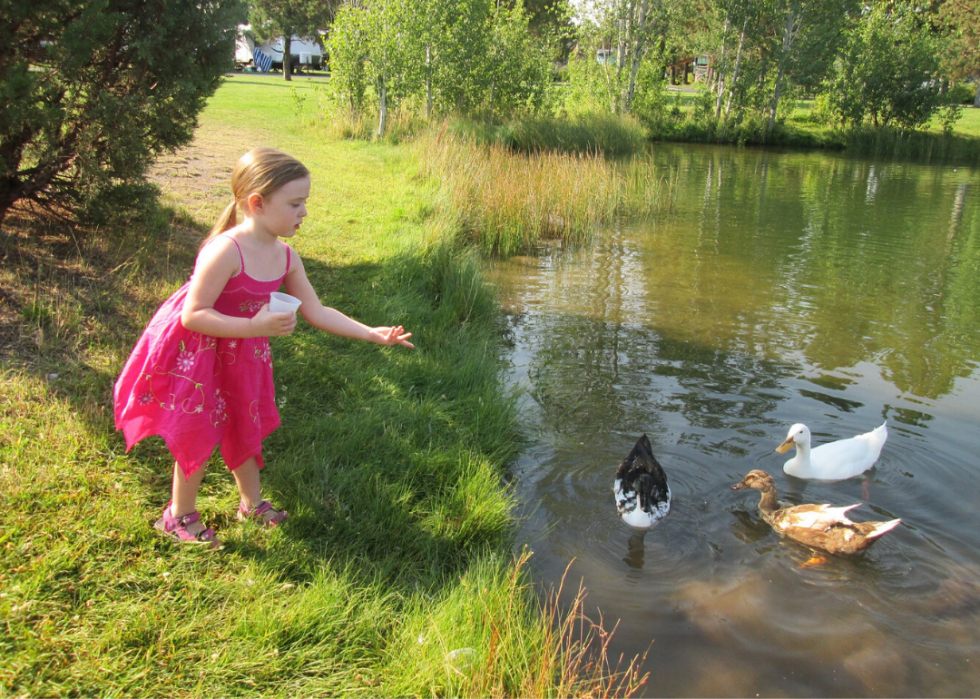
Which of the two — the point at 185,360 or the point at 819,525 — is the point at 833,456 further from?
the point at 185,360

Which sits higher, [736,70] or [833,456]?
[736,70]

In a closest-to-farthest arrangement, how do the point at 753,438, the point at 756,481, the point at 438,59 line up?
the point at 756,481 < the point at 753,438 < the point at 438,59

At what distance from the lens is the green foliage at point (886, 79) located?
3375 cm

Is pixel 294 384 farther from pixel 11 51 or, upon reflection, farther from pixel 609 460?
pixel 11 51

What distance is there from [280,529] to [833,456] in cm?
430

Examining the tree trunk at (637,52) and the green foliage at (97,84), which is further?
the tree trunk at (637,52)

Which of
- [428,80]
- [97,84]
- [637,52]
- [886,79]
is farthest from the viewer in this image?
[886,79]

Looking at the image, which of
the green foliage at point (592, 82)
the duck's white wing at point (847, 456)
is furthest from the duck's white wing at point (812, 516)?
the green foliage at point (592, 82)

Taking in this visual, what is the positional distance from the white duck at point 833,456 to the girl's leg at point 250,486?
407 cm

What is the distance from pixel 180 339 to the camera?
10.6 ft

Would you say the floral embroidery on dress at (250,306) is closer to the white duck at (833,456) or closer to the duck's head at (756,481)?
the duck's head at (756,481)

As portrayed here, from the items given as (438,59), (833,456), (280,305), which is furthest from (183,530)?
(438,59)

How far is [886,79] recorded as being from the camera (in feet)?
111

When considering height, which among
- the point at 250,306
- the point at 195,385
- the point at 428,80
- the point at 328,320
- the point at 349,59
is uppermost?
the point at 349,59
